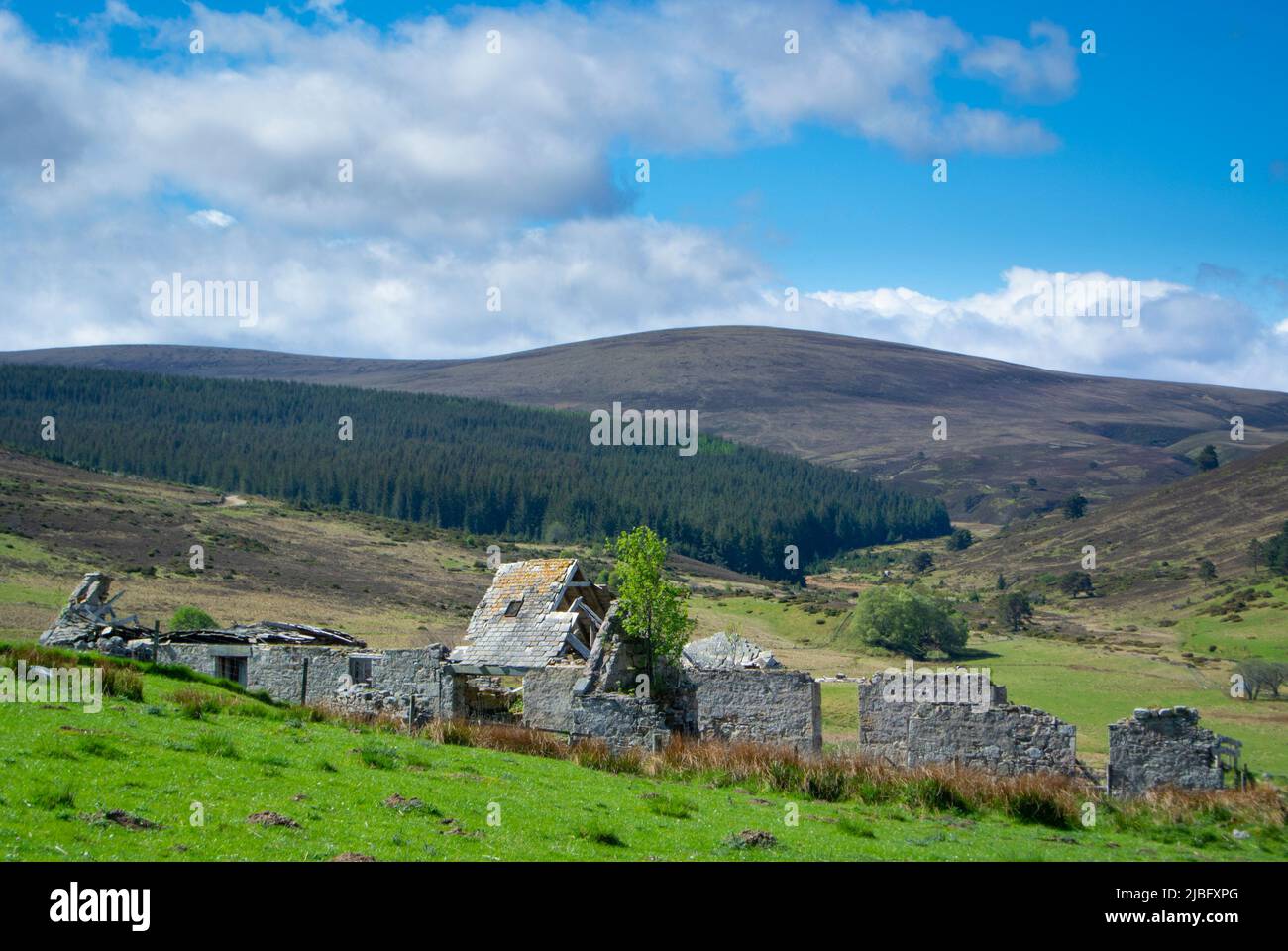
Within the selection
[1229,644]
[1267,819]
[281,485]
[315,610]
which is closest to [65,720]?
[1267,819]

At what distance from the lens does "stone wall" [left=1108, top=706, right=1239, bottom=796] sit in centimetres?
1723

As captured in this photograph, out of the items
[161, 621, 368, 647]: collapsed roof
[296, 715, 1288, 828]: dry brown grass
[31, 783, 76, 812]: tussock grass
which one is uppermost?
[31, 783, 76, 812]: tussock grass

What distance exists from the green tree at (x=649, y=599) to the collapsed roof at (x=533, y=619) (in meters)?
1.27

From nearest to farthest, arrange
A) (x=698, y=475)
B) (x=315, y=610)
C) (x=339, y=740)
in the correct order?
(x=339, y=740), (x=315, y=610), (x=698, y=475)

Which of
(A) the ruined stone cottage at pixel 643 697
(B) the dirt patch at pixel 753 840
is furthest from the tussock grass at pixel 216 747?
(A) the ruined stone cottage at pixel 643 697

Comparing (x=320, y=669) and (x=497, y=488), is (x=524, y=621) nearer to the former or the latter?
(x=320, y=669)

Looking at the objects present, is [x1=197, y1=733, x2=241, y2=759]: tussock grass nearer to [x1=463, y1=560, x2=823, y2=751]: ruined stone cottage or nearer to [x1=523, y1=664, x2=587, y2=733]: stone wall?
[x1=463, y1=560, x2=823, y2=751]: ruined stone cottage

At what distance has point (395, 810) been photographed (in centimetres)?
1239

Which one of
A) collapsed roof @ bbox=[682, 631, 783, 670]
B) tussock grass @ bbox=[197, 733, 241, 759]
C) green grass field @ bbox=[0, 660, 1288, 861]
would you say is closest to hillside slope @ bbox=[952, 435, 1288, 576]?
collapsed roof @ bbox=[682, 631, 783, 670]

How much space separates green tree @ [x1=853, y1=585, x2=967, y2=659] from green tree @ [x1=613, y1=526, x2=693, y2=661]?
36.3 metres

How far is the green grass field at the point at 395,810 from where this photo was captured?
10.4 m

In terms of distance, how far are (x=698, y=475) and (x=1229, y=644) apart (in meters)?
140
